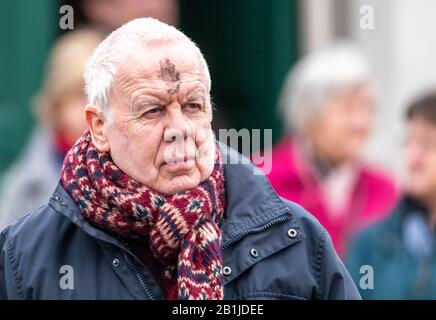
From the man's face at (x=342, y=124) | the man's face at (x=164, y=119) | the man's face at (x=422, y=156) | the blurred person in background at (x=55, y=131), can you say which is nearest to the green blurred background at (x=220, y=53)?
the man's face at (x=342, y=124)

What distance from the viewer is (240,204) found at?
14.1 feet

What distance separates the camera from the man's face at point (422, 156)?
687 centimetres

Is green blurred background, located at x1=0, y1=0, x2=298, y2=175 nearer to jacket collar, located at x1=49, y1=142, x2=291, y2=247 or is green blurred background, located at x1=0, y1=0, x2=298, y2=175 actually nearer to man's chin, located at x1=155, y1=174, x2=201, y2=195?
jacket collar, located at x1=49, y1=142, x2=291, y2=247

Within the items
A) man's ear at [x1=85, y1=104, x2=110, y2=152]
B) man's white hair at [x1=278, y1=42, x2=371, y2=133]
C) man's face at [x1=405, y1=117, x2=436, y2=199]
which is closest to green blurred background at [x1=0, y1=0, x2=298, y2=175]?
man's white hair at [x1=278, y1=42, x2=371, y2=133]

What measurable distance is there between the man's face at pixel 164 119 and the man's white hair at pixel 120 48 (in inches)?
0.9

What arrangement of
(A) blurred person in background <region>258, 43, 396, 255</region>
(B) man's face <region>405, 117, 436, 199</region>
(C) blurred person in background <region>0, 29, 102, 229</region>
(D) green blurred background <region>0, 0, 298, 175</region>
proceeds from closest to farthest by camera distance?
(B) man's face <region>405, 117, 436, 199</region>
(C) blurred person in background <region>0, 29, 102, 229</region>
(A) blurred person in background <region>258, 43, 396, 255</region>
(D) green blurred background <region>0, 0, 298, 175</region>

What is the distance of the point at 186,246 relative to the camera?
4191mm

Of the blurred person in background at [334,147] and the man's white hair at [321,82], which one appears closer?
the blurred person in background at [334,147]

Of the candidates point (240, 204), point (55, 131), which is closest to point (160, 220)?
point (240, 204)

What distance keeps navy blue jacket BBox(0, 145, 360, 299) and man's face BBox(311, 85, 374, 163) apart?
3396 millimetres

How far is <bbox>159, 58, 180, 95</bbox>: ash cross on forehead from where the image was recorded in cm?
420

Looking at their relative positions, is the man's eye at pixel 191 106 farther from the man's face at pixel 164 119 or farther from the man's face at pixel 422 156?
the man's face at pixel 422 156

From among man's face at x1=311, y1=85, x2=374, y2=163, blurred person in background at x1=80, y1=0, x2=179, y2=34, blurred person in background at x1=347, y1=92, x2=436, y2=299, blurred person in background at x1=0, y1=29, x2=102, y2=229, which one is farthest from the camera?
blurred person in background at x1=80, y1=0, x2=179, y2=34
